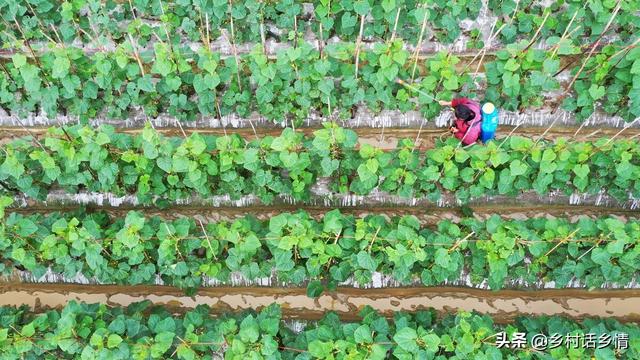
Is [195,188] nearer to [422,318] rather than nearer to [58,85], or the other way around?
[58,85]

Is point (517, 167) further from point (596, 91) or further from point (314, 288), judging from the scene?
point (314, 288)

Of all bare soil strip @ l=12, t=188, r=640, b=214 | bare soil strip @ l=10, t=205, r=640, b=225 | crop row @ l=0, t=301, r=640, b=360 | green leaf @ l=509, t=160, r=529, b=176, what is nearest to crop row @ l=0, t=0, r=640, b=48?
green leaf @ l=509, t=160, r=529, b=176

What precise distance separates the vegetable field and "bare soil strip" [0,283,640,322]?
23 millimetres

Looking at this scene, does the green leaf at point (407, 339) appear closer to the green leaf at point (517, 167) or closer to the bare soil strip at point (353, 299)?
the bare soil strip at point (353, 299)

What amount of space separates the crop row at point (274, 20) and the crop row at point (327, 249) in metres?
2.10

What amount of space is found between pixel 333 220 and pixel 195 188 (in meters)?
1.54

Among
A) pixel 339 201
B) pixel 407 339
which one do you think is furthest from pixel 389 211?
pixel 407 339

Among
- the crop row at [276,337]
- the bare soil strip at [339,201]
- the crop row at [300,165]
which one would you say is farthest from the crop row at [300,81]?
the crop row at [276,337]

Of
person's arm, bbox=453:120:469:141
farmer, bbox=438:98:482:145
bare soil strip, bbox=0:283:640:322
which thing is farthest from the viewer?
bare soil strip, bbox=0:283:640:322

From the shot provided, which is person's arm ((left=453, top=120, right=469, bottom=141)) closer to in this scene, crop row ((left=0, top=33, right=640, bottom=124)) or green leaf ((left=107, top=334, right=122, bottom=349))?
crop row ((left=0, top=33, right=640, bottom=124))

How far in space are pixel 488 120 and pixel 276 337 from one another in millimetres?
3080

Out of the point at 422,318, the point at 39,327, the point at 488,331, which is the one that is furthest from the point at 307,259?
the point at 39,327

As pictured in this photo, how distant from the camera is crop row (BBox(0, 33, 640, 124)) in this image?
5691 mm

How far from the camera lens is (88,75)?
237 inches
